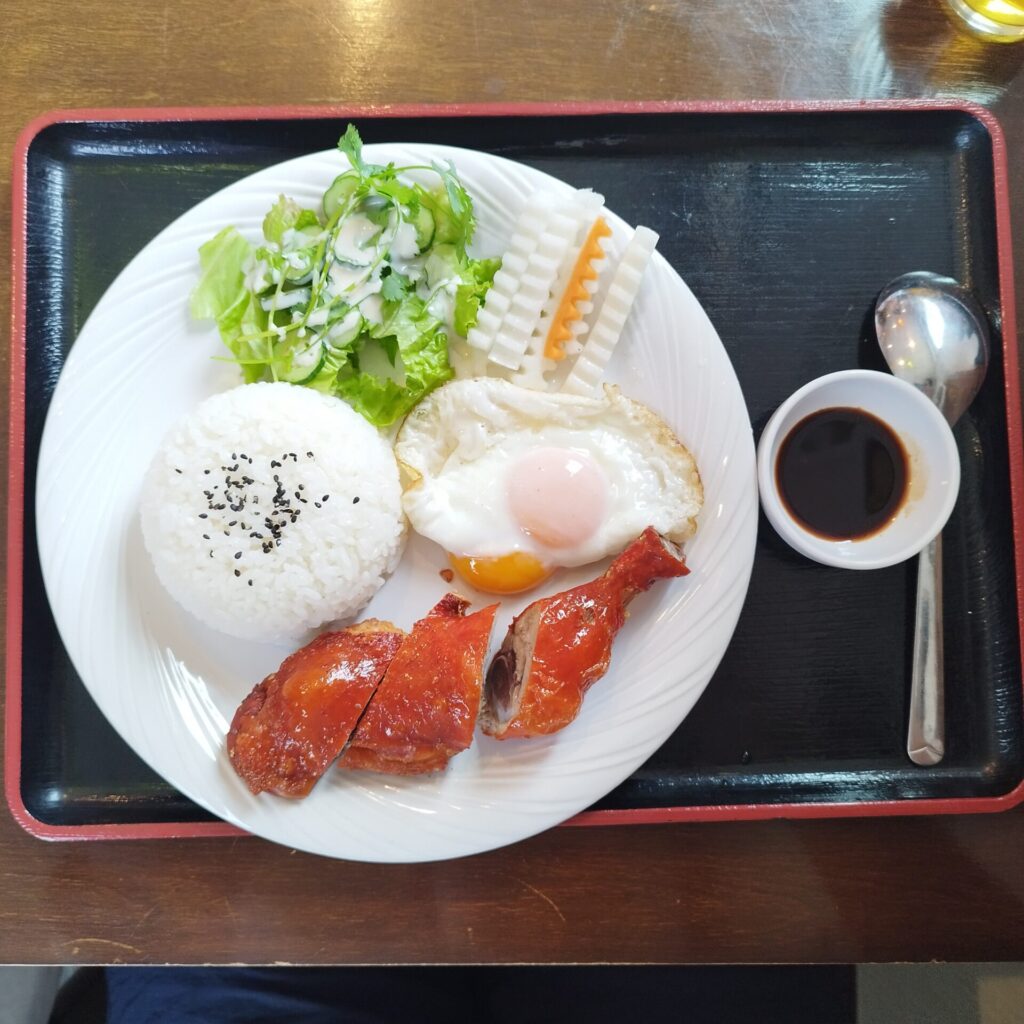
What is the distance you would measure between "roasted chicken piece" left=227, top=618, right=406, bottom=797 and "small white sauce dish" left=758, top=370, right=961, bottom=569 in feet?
3.29

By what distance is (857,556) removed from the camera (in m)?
1.96

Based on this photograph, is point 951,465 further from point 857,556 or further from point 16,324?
point 16,324

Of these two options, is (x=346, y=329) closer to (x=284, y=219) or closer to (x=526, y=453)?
(x=284, y=219)

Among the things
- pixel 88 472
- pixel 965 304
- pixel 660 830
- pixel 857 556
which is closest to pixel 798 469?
pixel 857 556

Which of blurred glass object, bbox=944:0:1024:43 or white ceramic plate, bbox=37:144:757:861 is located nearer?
white ceramic plate, bbox=37:144:757:861

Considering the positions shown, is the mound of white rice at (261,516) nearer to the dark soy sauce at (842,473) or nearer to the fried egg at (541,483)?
the fried egg at (541,483)

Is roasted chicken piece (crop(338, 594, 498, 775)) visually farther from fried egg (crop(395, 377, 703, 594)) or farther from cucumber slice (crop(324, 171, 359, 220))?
cucumber slice (crop(324, 171, 359, 220))

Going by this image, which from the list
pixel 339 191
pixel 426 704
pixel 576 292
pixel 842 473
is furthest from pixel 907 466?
pixel 339 191

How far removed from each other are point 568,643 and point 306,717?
1.99 ft

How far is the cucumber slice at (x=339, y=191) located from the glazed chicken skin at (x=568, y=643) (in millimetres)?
1080

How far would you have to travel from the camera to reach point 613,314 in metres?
1.97

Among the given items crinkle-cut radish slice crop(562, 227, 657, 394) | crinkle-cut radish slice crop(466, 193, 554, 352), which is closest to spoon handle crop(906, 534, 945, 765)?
crinkle-cut radish slice crop(562, 227, 657, 394)

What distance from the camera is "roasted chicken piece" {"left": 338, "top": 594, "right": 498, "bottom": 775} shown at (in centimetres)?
178

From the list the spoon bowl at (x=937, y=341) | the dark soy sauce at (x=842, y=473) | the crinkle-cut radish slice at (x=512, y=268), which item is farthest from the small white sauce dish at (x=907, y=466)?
the crinkle-cut radish slice at (x=512, y=268)
